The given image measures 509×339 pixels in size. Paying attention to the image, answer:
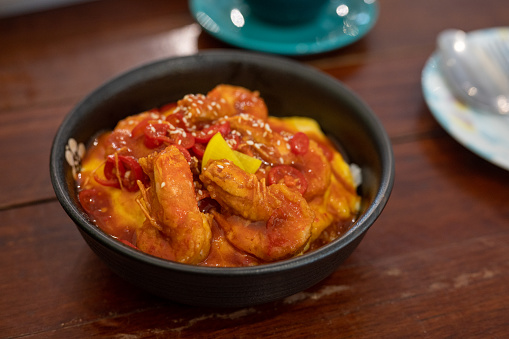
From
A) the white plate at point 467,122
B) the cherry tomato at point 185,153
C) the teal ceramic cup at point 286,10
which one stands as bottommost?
the white plate at point 467,122

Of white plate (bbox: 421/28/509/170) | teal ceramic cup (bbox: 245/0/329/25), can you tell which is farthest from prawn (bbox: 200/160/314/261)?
teal ceramic cup (bbox: 245/0/329/25)

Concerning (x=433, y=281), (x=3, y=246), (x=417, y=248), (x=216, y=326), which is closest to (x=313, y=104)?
(x=417, y=248)

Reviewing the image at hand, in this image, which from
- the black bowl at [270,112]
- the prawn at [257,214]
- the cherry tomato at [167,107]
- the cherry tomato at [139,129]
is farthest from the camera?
the cherry tomato at [167,107]

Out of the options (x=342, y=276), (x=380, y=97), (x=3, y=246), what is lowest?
(x=3, y=246)

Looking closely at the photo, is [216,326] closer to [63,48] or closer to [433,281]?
[433,281]

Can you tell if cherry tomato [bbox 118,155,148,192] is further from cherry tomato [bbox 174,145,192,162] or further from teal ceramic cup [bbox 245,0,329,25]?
teal ceramic cup [bbox 245,0,329,25]

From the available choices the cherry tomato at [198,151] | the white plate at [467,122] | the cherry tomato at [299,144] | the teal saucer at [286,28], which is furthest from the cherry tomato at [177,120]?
the white plate at [467,122]

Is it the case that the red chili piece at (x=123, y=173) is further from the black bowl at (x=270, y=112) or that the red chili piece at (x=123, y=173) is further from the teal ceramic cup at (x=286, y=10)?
the teal ceramic cup at (x=286, y=10)
